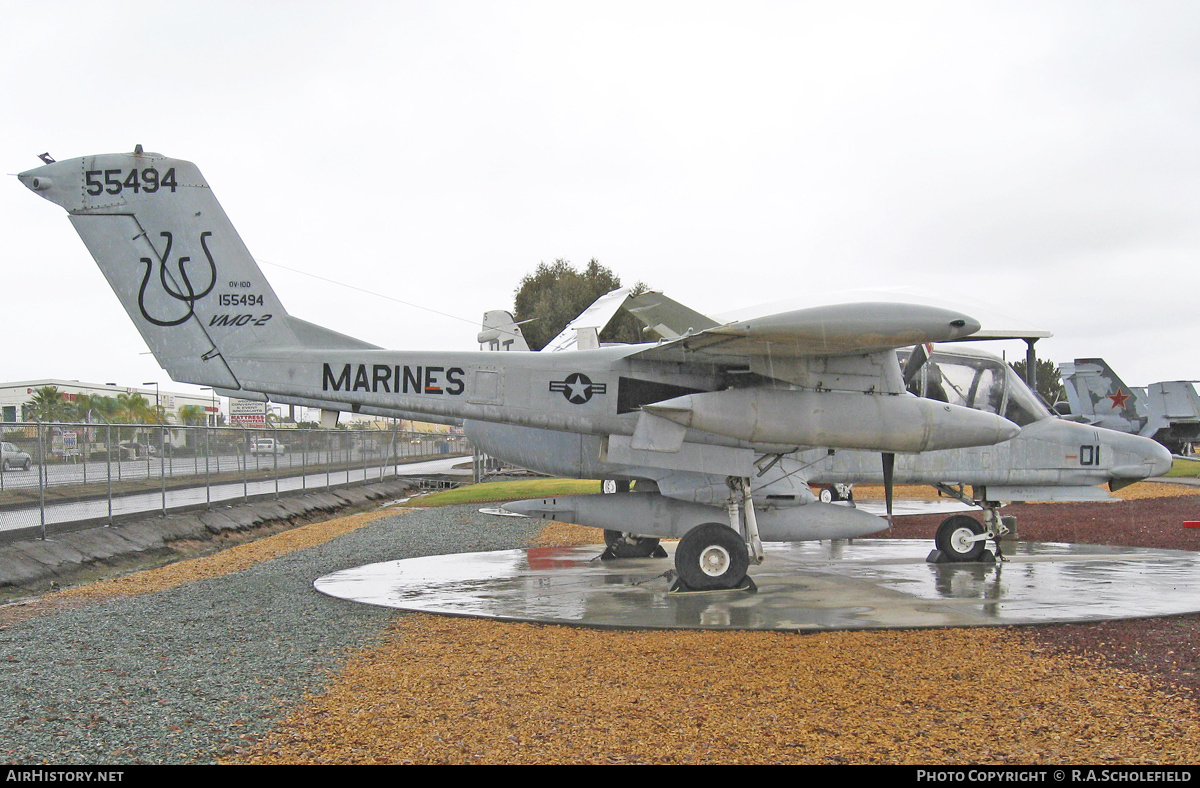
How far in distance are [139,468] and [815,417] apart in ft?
46.6

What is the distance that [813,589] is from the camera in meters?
9.85

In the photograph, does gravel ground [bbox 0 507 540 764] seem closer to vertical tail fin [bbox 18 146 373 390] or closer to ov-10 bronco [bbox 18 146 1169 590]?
ov-10 bronco [bbox 18 146 1169 590]

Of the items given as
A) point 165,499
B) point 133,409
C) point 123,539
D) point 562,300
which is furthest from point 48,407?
point 123,539

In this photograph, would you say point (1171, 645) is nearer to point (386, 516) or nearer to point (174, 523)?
point (174, 523)

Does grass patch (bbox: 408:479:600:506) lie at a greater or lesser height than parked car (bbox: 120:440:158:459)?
lesser

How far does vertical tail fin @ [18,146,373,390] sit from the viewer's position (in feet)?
31.3

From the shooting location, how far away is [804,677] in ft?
19.1

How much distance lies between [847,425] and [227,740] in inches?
262

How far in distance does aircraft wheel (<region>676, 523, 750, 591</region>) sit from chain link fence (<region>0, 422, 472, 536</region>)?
31.3 feet

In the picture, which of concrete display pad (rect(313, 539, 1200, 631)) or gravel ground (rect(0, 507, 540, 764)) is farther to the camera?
concrete display pad (rect(313, 539, 1200, 631))

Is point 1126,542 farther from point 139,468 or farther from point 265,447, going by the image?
point 265,447

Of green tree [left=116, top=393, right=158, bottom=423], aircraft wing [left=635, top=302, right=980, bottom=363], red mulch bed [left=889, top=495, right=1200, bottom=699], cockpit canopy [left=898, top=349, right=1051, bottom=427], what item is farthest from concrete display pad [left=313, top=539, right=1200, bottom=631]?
green tree [left=116, top=393, right=158, bottom=423]
